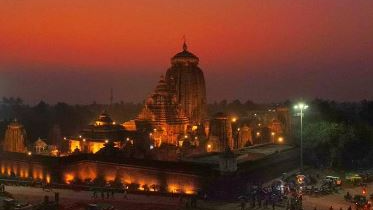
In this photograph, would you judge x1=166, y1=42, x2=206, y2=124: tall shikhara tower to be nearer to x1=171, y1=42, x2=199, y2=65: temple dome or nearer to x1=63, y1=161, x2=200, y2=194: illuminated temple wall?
x1=171, y1=42, x2=199, y2=65: temple dome

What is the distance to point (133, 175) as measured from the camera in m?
44.1

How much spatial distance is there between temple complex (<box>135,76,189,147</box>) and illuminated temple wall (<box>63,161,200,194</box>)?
1709 cm

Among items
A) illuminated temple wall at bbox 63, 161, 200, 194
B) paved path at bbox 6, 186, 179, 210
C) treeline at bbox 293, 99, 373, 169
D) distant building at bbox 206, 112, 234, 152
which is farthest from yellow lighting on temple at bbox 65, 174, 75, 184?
treeline at bbox 293, 99, 373, 169

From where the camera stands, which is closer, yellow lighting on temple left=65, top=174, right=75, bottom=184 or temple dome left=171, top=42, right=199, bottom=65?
yellow lighting on temple left=65, top=174, right=75, bottom=184

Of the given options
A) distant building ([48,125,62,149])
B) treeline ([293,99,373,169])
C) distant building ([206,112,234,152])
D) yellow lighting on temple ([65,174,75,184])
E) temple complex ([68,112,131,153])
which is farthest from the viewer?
distant building ([48,125,62,149])

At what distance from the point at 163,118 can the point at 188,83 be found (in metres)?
9.55

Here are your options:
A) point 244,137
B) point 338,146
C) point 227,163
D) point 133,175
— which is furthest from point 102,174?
point 338,146

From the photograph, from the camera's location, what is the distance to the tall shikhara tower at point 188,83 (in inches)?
2867

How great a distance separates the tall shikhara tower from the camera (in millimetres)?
72812

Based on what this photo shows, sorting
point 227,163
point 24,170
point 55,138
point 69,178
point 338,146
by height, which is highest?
point 55,138

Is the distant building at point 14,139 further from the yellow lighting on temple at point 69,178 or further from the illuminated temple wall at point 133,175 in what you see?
the illuminated temple wall at point 133,175

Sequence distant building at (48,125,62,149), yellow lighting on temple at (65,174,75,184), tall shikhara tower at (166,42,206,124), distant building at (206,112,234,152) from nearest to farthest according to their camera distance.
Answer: yellow lighting on temple at (65,174,75,184)
distant building at (206,112,234,152)
tall shikhara tower at (166,42,206,124)
distant building at (48,125,62,149)

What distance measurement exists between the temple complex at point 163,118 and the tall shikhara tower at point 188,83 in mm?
3992

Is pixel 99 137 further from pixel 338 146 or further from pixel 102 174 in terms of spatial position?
pixel 338 146
